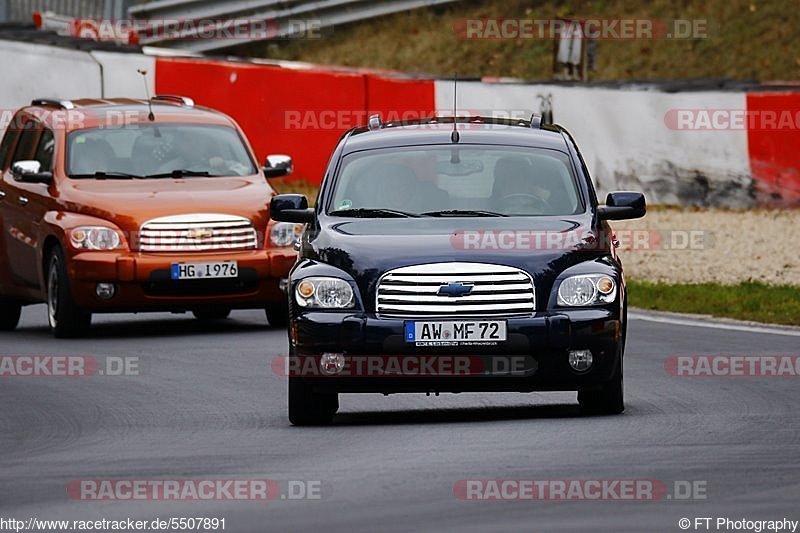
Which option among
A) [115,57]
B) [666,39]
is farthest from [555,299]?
[666,39]

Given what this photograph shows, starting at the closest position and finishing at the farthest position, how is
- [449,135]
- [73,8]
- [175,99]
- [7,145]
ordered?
[449,135]
[7,145]
[175,99]
[73,8]

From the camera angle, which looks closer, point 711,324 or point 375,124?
point 375,124

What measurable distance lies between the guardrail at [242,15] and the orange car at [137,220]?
1768cm

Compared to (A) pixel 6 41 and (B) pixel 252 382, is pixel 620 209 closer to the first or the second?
(B) pixel 252 382

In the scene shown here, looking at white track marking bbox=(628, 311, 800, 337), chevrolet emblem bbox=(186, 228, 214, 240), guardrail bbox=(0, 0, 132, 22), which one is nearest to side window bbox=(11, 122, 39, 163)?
chevrolet emblem bbox=(186, 228, 214, 240)

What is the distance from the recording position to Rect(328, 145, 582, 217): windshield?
12156mm

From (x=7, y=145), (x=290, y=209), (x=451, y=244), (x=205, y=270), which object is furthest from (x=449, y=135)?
(x=7, y=145)

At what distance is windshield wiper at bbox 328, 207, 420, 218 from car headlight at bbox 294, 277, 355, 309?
2.73ft

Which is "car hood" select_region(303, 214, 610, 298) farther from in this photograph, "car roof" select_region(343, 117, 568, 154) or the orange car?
the orange car

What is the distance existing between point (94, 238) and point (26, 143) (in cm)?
224

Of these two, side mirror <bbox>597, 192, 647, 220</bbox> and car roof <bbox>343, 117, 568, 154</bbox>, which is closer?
side mirror <bbox>597, 192, 647, 220</bbox>

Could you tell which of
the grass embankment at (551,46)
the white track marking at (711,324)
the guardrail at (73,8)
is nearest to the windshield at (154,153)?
the white track marking at (711,324)

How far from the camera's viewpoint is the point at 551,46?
114 feet

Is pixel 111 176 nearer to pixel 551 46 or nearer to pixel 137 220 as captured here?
pixel 137 220
